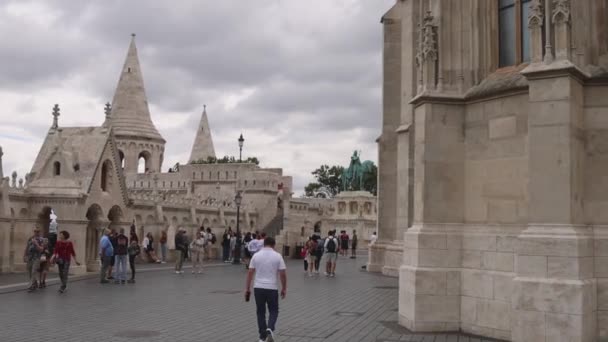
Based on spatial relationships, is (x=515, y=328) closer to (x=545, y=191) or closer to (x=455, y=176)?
(x=545, y=191)

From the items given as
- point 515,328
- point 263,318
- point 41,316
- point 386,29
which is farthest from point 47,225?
point 515,328

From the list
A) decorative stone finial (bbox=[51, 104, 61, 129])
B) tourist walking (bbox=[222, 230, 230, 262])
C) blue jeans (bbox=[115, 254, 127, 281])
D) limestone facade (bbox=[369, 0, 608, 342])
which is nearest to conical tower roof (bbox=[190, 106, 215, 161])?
tourist walking (bbox=[222, 230, 230, 262])

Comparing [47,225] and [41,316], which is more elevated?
[47,225]

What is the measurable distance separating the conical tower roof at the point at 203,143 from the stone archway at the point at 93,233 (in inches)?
2449

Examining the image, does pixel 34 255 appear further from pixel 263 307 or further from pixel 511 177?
pixel 511 177

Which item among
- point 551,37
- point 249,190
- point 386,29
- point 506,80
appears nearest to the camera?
point 551,37

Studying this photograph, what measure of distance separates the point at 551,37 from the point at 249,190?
49313 mm

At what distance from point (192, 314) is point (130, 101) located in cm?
5931

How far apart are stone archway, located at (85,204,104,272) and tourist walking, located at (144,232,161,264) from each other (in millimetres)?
6281

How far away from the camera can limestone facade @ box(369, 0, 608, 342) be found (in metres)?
10.0

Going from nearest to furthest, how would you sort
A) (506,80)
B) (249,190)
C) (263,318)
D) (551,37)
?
(263,318) < (551,37) < (506,80) < (249,190)

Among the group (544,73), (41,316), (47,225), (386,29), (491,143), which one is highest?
(386,29)

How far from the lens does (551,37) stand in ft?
34.5

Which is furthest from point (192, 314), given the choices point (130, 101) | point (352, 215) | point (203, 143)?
point (203, 143)
